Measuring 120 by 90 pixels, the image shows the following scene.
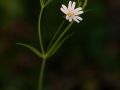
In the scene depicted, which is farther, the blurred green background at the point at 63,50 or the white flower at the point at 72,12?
the blurred green background at the point at 63,50

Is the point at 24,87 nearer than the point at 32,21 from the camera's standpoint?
Yes

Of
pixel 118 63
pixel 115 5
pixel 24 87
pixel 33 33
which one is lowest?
pixel 24 87

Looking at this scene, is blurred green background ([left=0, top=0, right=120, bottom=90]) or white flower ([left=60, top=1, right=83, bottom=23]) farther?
blurred green background ([left=0, top=0, right=120, bottom=90])

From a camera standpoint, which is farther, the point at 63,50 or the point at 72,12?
the point at 63,50

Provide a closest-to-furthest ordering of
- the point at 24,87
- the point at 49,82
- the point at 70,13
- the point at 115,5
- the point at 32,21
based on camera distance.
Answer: the point at 70,13
the point at 24,87
the point at 49,82
the point at 32,21
the point at 115,5

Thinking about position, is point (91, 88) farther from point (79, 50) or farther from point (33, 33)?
point (33, 33)

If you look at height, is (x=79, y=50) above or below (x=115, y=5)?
below

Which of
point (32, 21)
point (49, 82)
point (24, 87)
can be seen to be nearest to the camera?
point (24, 87)

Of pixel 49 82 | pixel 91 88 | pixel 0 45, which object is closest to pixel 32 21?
pixel 0 45
